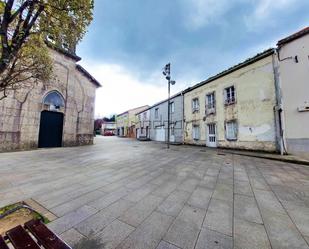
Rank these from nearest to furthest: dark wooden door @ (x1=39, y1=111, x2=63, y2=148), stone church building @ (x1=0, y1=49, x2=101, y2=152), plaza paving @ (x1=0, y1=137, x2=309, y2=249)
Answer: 1. plaza paving @ (x1=0, y1=137, x2=309, y2=249)
2. stone church building @ (x1=0, y1=49, x2=101, y2=152)
3. dark wooden door @ (x1=39, y1=111, x2=63, y2=148)

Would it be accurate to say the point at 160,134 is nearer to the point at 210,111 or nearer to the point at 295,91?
the point at 210,111

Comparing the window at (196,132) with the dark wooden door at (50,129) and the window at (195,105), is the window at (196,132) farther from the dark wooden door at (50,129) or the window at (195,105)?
the dark wooden door at (50,129)

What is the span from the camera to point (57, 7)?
322cm

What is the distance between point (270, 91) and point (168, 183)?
9658 millimetres

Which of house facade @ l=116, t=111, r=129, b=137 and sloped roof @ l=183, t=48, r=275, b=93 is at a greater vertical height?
sloped roof @ l=183, t=48, r=275, b=93

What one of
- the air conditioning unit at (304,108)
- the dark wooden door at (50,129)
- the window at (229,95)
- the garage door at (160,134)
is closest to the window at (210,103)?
the window at (229,95)

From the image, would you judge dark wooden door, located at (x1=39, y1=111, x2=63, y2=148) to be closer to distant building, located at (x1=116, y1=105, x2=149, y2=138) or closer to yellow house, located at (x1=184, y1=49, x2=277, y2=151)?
yellow house, located at (x1=184, y1=49, x2=277, y2=151)

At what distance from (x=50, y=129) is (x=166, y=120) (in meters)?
13.5

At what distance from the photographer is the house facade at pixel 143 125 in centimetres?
2680

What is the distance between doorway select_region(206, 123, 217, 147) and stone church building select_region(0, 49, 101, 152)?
1144 centimetres

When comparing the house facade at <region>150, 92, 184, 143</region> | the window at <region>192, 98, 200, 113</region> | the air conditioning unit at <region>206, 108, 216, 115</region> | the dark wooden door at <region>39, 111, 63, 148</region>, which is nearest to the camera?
the dark wooden door at <region>39, 111, 63, 148</region>

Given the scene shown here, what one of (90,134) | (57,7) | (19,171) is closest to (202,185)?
(57,7)

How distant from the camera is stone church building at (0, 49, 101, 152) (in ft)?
31.3

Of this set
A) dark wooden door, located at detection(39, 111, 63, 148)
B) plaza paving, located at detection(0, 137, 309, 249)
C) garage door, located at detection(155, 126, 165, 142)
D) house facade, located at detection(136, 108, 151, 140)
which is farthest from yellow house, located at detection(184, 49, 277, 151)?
dark wooden door, located at detection(39, 111, 63, 148)
